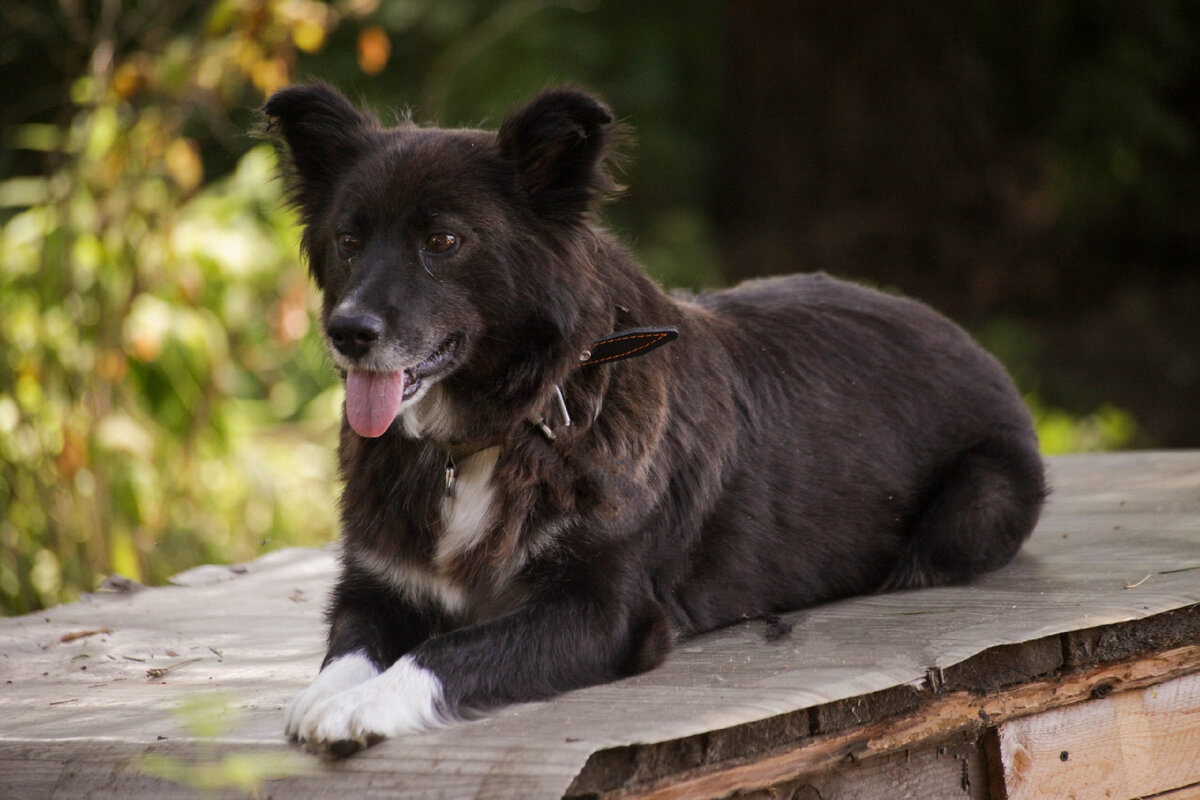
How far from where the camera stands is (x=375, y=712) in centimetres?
232

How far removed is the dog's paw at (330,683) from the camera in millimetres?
2367

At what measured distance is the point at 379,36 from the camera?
573 cm

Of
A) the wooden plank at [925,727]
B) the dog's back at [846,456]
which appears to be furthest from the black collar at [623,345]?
the wooden plank at [925,727]

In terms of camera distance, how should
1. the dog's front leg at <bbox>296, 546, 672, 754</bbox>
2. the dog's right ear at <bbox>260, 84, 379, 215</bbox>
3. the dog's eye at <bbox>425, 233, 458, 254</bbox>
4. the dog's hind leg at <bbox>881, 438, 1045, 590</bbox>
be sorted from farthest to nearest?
the dog's hind leg at <bbox>881, 438, 1045, 590</bbox>, the dog's right ear at <bbox>260, 84, 379, 215</bbox>, the dog's eye at <bbox>425, 233, 458, 254</bbox>, the dog's front leg at <bbox>296, 546, 672, 754</bbox>

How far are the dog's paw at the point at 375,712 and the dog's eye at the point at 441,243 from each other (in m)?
0.91

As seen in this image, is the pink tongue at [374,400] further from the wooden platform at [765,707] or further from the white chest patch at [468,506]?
the wooden platform at [765,707]

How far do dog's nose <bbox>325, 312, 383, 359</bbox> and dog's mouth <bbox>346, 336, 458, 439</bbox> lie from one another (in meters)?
0.09

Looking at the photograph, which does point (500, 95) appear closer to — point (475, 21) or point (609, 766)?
point (475, 21)

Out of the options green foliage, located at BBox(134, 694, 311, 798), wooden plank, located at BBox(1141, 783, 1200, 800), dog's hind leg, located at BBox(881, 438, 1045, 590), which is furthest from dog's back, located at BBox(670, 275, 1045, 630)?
green foliage, located at BBox(134, 694, 311, 798)

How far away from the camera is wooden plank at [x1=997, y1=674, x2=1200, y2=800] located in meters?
2.79

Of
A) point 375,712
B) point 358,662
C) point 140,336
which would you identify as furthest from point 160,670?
point 140,336

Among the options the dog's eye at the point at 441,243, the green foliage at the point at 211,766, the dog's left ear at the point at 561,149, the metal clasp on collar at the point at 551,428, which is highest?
the dog's left ear at the point at 561,149

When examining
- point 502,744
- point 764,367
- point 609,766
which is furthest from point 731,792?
point 764,367

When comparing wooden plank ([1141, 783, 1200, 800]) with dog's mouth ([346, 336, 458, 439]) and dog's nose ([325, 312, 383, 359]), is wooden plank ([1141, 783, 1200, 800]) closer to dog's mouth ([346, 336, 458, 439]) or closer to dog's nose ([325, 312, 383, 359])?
dog's mouth ([346, 336, 458, 439])
